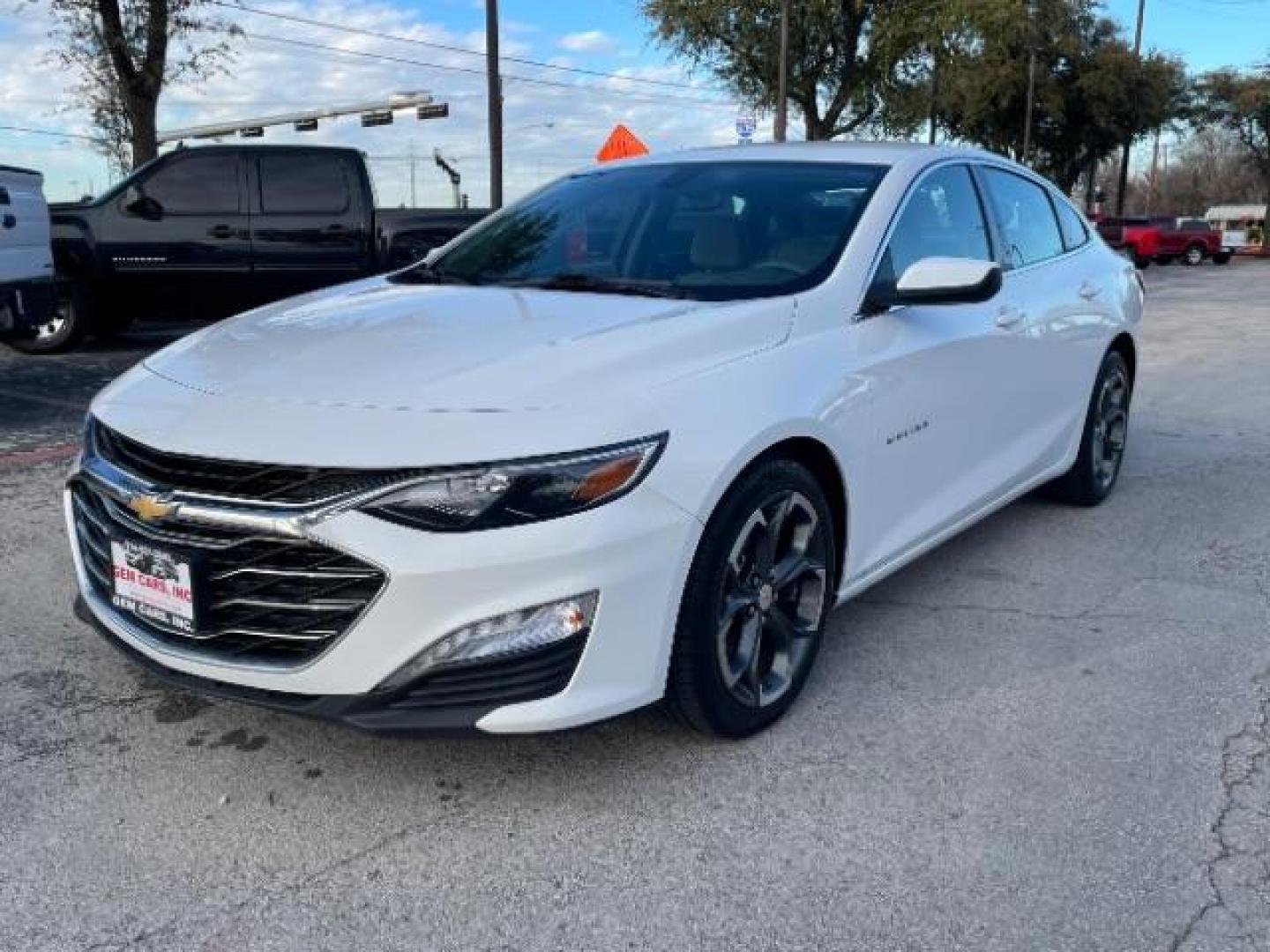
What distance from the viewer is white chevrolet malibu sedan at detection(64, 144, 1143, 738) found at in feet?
8.29

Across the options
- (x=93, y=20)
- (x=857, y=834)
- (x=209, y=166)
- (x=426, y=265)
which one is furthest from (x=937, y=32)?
(x=857, y=834)

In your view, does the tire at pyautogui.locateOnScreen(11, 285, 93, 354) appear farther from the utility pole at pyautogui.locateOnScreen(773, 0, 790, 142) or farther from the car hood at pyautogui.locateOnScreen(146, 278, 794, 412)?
the utility pole at pyautogui.locateOnScreen(773, 0, 790, 142)

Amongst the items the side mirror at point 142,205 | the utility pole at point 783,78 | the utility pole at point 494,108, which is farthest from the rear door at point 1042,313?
the utility pole at point 783,78

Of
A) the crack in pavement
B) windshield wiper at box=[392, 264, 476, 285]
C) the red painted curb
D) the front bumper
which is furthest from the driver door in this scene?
the red painted curb

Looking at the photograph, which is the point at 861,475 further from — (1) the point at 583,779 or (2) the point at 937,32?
(2) the point at 937,32

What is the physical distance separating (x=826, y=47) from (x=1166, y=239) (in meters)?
15.6

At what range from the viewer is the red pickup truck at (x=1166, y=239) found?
37781mm

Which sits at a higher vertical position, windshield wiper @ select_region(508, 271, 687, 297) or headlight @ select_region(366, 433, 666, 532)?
windshield wiper @ select_region(508, 271, 687, 297)

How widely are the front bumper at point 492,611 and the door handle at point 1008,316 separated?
2.10m

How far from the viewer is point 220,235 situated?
10555mm

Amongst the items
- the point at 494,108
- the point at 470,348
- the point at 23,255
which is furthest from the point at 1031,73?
the point at 470,348

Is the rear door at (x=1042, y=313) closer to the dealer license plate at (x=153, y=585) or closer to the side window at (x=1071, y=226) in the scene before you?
the side window at (x=1071, y=226)

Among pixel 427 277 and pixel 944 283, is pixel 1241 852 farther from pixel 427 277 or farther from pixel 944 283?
pixel 427 277

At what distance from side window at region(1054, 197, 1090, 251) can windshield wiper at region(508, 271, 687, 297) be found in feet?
8.49
